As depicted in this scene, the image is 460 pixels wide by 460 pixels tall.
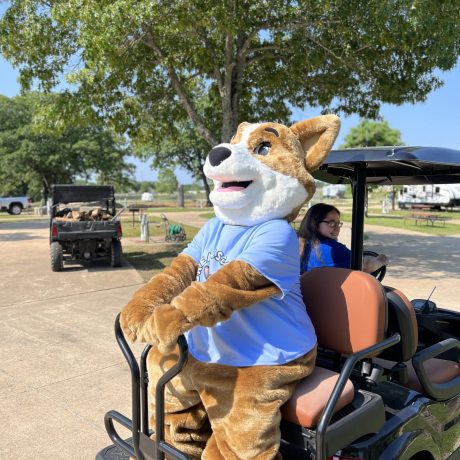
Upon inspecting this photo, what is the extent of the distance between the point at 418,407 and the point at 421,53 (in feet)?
25.6

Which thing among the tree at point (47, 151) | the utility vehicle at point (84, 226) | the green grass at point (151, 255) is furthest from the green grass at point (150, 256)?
the tree at point (47, 151)

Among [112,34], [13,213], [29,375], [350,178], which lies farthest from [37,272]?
[13,213]

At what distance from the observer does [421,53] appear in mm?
8414

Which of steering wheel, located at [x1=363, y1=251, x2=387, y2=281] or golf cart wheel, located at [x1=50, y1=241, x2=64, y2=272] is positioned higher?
steering wheel, located at [x1=363, y1=251, x2=387, y2=281]

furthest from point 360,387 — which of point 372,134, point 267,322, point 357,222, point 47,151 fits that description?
point 372,134

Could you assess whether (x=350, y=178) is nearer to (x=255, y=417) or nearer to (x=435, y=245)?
(x=255, y=417)

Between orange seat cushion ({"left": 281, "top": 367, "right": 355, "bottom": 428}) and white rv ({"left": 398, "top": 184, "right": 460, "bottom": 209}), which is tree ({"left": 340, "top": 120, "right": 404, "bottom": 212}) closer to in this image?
white rv ({"left": 398, "top": 184, "right": 460, "bottom": 209})

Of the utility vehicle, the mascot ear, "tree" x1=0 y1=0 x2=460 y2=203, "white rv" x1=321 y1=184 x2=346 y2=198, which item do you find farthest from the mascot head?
"white rv" x1=321 y1=184 x2=346 y2=198

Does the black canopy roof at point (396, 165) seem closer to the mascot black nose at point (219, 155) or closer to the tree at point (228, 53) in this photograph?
the mascot black nose at point (219, 155)

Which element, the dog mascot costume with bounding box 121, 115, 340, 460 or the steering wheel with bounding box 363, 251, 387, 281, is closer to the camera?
the dog mascot costume with bounding box 121, 115, 340, 460

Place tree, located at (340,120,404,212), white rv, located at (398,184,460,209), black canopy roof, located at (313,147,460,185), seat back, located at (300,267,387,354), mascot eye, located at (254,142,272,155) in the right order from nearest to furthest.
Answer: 1. seat back, located at (300,267,387,354)
2. mascot eye, located at (254,142,272,155)
3. black canopy roof, located at (313,147,460,185)
4. white rv, located at (398,184,460,209)
5. tree, located at (340,120,404,212)

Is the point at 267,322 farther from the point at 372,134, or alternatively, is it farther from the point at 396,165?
the point at 372,134

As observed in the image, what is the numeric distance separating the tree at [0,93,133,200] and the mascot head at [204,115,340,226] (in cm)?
3331

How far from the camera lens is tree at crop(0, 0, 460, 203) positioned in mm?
7031
